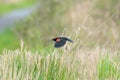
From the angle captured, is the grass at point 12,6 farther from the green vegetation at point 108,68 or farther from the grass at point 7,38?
the green vegetation at point 108,68

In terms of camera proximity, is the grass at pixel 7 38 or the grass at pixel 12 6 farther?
the grass at pixel 12 6

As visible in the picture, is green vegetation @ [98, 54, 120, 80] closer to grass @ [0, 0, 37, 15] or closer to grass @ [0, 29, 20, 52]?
grass @ [0, 29, 20, 52]

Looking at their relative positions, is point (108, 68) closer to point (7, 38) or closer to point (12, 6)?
point (7, 38)

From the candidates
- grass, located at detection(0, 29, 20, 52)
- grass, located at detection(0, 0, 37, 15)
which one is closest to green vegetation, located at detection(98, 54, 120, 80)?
grass, located at detection(0, 29, 20, 52)

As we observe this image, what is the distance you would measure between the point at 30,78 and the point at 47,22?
814 cm

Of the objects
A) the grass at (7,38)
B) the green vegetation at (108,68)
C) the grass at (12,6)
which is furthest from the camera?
the grass at (12,6)

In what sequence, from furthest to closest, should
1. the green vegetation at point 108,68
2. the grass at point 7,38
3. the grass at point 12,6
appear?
the grass at point 12,6
the grass at point 7,38
the green vegetation at point 108,68

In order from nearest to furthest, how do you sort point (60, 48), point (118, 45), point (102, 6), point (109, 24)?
point (60, 48) < point (118, 45) < point (109, 24) < point (102, 6)

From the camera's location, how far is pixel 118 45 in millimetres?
6816

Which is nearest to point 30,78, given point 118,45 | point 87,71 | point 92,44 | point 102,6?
point 87,71

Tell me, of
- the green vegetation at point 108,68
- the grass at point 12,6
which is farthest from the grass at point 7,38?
the green vegetation at point 108,68

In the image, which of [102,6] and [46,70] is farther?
[102,6]

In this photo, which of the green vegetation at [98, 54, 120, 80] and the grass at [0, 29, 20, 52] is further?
the grass at [0, 29, 20, 52]

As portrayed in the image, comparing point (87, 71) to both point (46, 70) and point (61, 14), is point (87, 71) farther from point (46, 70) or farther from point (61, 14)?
point (61, 14)
